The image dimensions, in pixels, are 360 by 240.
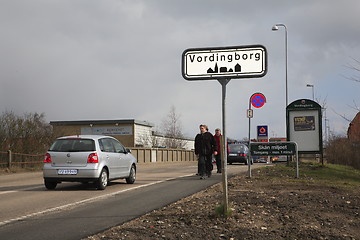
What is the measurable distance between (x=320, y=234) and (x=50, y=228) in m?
4.00

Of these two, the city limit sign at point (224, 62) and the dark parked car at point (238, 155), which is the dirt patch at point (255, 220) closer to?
the city limit sign at point (224, 62)

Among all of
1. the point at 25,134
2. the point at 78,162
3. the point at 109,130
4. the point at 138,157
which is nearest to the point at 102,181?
the point at 78,162

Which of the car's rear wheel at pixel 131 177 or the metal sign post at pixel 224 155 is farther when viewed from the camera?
the car's rear wheel at pixel 131 177

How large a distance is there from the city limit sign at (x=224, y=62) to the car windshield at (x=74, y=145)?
6402 millimetres

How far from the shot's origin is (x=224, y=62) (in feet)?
21.7

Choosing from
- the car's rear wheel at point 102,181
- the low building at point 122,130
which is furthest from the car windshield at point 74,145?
the low building at point 122,130

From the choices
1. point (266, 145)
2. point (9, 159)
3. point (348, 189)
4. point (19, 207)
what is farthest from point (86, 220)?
point (9, 159)

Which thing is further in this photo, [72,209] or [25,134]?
[25,134]

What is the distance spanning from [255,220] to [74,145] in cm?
720

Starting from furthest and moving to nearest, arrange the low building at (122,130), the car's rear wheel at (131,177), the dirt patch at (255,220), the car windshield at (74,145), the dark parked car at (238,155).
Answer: the low building at (122,130)
the dark parked car at (238,155)
the car's rear wheel at (131,177)
the car windshield at (74,145)
the dirt patch at (255,220)

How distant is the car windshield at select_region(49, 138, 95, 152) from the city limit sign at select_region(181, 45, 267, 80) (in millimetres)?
6402

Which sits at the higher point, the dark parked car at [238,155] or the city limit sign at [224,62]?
the city limit sign at [224,62]

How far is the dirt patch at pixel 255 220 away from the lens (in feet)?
19.1

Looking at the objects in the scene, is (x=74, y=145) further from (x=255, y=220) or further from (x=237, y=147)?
(x=237, y=147)
